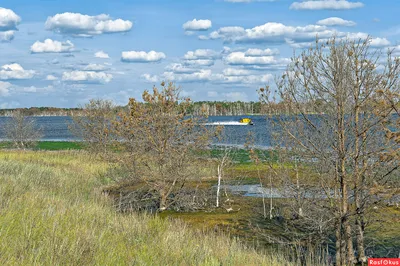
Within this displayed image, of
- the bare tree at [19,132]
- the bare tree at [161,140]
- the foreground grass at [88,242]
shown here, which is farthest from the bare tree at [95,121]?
the foreground grass at [88,242]

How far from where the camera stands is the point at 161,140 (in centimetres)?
1967

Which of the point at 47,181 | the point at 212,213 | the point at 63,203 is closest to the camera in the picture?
the point at 63,203

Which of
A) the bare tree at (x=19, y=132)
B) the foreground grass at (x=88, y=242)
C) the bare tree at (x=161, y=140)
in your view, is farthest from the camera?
the bare tree at (x=19, y=132)

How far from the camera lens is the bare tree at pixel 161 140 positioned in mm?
19562

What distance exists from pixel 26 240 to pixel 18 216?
6.66 feet

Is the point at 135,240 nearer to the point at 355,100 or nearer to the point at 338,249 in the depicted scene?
the point at 338,249

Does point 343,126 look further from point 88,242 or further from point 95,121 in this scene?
point 95,121

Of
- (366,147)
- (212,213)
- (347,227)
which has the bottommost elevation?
(212,213)

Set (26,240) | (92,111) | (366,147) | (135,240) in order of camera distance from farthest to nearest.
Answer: (92,111) → (366,147) → (135,240) → (26,240)

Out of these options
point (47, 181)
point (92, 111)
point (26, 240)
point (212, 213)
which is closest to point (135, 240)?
point (26, 240)

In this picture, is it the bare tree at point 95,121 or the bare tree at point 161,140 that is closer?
the bare tree at point 161,140

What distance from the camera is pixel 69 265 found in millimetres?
7098

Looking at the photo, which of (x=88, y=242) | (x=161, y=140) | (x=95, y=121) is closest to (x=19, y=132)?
(x=95, y=121)

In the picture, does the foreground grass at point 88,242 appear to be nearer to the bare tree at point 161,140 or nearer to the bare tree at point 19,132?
the bare tree at point 161,140
